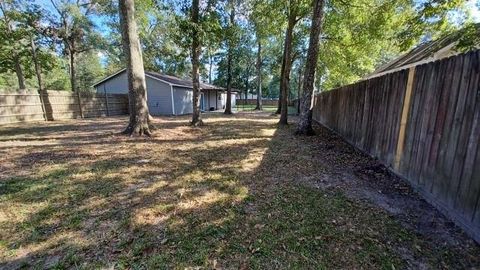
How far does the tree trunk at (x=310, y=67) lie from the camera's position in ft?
25.5

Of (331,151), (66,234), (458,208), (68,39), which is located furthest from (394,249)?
(68,39)

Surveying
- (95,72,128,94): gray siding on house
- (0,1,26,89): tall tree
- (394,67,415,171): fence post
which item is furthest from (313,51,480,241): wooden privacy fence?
→ (0,1,26,89): tall tree

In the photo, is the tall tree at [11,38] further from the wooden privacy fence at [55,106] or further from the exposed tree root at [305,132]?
the exposed tree root at [305,132]

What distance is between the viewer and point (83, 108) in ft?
53.0

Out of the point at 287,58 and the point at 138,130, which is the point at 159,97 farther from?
the point at 138,130

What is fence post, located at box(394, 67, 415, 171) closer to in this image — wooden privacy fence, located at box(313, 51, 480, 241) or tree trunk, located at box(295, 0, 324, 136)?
wooden privacy fence, located at box(313, 51, 480, 241)

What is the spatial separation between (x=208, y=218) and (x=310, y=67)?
6.59 m

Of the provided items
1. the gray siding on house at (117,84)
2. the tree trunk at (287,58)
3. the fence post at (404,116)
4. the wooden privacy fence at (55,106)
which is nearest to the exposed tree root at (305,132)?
the tree trunk at (287,58)

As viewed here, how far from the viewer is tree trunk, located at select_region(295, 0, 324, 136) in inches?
306

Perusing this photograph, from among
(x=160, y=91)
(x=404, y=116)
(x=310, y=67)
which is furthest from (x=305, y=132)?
(x=160, y=91)

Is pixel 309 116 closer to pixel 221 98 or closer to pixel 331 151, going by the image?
pixel 331 151

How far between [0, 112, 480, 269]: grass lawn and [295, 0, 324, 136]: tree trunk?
10.4ft

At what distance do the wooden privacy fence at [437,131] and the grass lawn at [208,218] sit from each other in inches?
11.1

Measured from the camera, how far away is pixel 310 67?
809 centimetres
